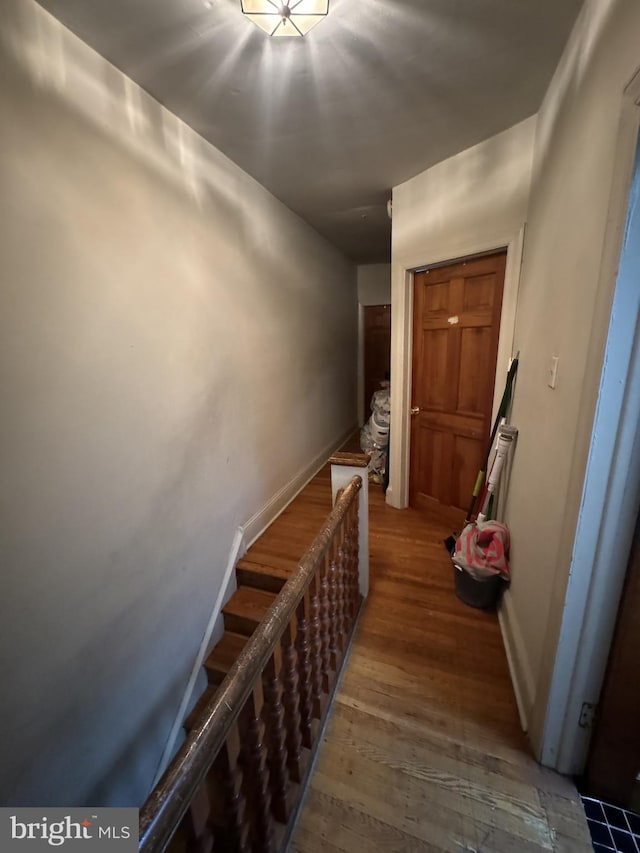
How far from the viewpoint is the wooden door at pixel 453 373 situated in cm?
208

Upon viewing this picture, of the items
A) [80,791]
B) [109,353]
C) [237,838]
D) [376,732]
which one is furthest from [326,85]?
[80,791]

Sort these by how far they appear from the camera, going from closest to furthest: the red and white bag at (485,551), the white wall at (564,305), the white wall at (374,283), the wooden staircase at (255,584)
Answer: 1. the white wall at (564,305)
2. the red and white bag at (485,551)
3. the wooden staircase at (255,584)
4. the white wall at (374,283)

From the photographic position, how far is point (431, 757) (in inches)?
45.8

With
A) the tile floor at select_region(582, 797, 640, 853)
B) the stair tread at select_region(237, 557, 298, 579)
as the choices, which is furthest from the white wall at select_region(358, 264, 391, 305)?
the tile floor at select_region(582, 797, 640, 853)

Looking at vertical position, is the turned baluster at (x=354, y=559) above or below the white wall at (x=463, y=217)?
below

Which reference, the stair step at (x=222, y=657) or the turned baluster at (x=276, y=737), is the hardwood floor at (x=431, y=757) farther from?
the stair step at (x=222, y=657)

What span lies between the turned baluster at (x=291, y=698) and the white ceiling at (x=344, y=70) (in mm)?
1999

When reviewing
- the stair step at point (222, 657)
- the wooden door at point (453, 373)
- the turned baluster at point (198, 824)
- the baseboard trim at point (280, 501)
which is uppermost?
the wooden door at point (453, 373)

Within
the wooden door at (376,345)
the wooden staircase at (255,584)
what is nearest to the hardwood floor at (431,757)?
the wooden staircase at (255,584)

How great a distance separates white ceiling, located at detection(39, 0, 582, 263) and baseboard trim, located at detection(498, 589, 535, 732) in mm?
2317

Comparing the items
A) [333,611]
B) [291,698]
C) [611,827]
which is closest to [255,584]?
[333,611]

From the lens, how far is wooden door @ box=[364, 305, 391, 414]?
462cm

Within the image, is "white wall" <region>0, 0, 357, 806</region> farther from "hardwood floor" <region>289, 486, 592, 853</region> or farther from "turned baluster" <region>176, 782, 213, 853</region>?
"hardwood floor" <region>289, 486, 592, 853</region>

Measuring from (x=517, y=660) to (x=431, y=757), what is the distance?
1.75ft
